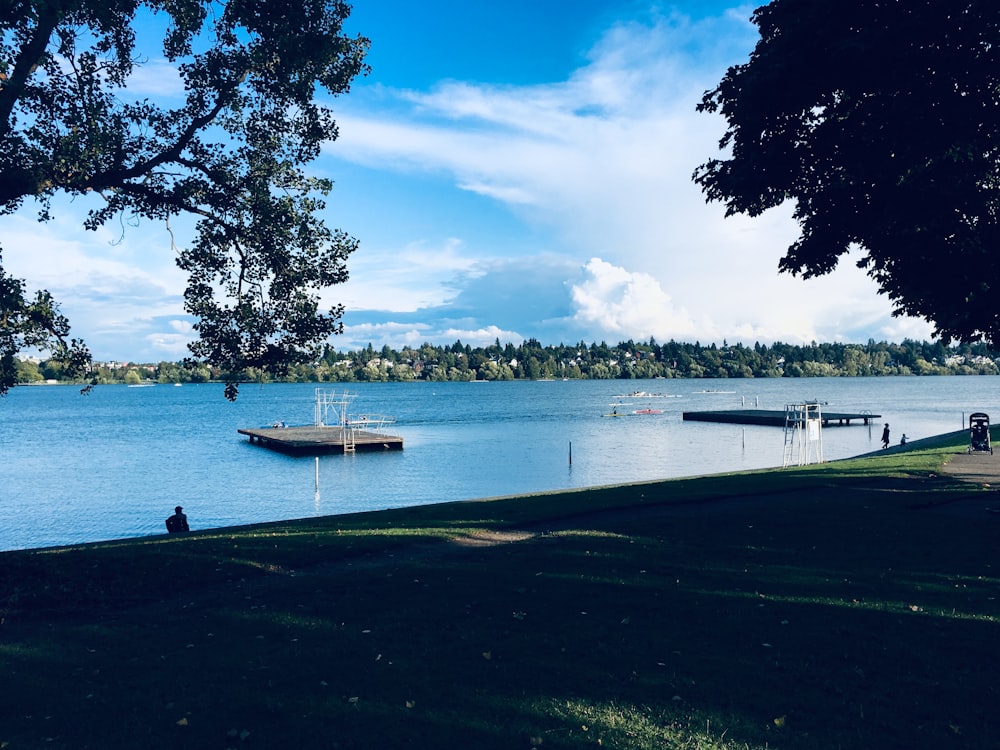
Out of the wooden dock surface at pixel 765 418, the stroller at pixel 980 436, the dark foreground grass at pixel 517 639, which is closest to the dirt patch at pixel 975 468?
the stroller at pixel 980 436

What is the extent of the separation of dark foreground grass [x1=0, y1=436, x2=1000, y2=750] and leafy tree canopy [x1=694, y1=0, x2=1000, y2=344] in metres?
6.49

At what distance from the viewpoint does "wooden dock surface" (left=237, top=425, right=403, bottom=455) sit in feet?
241

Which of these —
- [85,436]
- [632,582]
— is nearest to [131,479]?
[85,436]

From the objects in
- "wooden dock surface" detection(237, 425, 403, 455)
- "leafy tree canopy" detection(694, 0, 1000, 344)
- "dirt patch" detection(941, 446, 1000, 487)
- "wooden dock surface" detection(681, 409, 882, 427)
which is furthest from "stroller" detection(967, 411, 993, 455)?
"wooden dock surface" detection(681, 409, 882, 427)

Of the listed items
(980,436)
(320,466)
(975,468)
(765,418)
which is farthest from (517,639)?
(765,418)

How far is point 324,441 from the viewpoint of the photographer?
246ft

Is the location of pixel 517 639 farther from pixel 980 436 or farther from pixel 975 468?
pixel 980 436

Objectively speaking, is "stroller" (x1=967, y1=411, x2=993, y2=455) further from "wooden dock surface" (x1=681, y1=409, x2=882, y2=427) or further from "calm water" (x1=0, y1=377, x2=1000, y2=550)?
"wooden dock surface" (x1=681, y1=409, x2=882, y2=427)

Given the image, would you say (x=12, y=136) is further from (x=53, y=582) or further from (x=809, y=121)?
(x=809, y=121)

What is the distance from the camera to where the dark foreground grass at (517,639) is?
23.4ft

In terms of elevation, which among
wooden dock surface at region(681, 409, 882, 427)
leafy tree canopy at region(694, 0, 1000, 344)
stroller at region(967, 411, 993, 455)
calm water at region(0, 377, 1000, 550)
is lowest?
calm water at region(0, 377, 1000, 550)

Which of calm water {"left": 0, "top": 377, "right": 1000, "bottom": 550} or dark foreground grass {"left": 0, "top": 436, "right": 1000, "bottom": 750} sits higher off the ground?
dark foreground grass {"left": 0, "top": 436, "right": 1000, "bottom": 750}

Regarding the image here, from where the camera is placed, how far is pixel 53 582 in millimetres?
12820

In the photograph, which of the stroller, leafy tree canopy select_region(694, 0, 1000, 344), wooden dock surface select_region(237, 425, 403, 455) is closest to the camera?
leafy tree canopy select_region(694, 0, 1000, 344)
